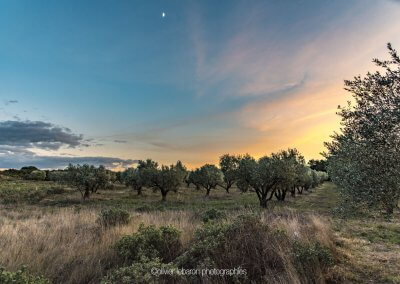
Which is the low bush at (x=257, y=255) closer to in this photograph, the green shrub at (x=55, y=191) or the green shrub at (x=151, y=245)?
the green shrub at (x=151, y=245)

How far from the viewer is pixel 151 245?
9.57m

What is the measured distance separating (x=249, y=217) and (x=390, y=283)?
3877 mm

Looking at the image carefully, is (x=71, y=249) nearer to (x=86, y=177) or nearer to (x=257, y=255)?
(x=257, y=255)

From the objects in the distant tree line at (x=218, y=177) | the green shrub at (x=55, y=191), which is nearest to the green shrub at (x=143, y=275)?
the distant tree line at (x=218, y=177)

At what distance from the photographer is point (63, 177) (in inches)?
1944

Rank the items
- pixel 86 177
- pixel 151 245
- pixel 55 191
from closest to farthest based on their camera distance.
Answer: pixel 151 245, pixel 86 177, pixel 55 191

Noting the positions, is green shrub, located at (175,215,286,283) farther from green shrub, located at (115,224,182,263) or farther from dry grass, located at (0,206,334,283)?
green shrub, located at (115,224,182,263)

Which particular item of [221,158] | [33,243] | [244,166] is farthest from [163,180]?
[33,243]

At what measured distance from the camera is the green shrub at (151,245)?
9188 millimetres

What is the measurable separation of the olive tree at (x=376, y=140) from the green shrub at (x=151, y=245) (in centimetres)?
548

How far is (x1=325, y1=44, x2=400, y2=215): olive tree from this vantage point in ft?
21.9

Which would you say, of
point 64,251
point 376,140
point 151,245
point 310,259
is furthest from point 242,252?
point 64,251

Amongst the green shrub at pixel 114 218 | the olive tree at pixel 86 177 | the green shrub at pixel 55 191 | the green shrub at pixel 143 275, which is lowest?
the green shrub at pixel 143 275

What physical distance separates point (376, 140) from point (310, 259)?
3272mm
